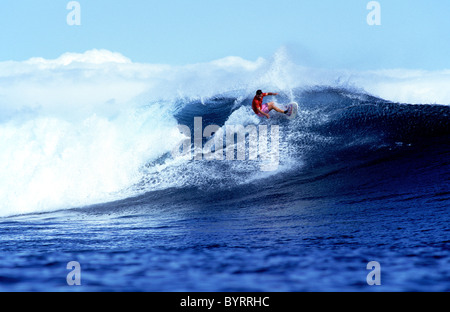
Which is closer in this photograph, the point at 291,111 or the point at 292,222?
the point at 292,222

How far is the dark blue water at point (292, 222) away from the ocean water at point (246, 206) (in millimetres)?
27

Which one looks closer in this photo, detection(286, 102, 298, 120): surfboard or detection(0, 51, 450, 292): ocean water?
detection(0, 51, 450, 292): ocean water

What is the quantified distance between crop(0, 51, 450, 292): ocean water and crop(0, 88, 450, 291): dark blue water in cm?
3

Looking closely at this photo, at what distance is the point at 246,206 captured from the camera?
8367mm

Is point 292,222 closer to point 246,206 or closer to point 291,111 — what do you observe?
point 246,206

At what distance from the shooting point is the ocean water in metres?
3.91

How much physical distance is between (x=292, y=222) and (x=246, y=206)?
1658mm

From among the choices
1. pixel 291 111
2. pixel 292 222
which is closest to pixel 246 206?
pixel 292 222

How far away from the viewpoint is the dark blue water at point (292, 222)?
380cm

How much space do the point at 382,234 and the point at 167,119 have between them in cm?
991

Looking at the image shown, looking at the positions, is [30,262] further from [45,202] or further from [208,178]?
[45,202]

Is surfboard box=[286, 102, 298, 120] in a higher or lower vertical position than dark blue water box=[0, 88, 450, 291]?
higher

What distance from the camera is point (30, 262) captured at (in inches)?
175
